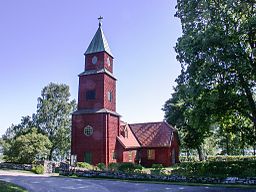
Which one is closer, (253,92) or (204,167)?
(253,92)

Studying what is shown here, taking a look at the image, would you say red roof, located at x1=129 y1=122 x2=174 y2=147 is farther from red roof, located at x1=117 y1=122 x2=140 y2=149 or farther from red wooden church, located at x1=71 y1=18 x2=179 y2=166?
red roof, located at x1=117 y1=122 x2=140 y2=149

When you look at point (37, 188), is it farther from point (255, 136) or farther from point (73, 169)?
point (255, 136)

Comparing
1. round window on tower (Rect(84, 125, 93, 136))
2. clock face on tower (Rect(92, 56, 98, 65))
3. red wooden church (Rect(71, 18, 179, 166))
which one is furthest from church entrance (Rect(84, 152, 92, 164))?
clock face on tower (Rect(92, 56, 98, 65))

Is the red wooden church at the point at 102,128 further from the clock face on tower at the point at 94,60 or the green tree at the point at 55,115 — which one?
the green tree at the point at 55,115

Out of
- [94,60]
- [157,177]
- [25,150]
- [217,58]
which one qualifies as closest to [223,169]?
[157,177]

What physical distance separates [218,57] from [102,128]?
61.8ft

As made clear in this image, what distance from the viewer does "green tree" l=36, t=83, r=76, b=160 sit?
52000 millimetres

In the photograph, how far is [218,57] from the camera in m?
20.3

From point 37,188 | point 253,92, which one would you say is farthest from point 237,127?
point 37,188

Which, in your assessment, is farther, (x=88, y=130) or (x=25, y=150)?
(x=88, y=130)

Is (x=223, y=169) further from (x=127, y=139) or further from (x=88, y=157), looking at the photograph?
(x=127, y=139)

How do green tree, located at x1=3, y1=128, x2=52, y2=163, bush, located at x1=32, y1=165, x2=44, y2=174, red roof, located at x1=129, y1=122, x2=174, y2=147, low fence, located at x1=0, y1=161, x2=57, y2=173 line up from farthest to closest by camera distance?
red roof, located at x1=129, y1=122, x2=174, y2=147 < green tree, located at x1=3, y1=128, x2=52, y2=163 < low fence, located at x1=0, y1=161, x2=57, y2=173 < bush, located at x1=32, y1=165, x2=44, y2=174

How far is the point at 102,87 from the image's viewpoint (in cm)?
3659

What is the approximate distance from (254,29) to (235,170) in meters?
11.9
